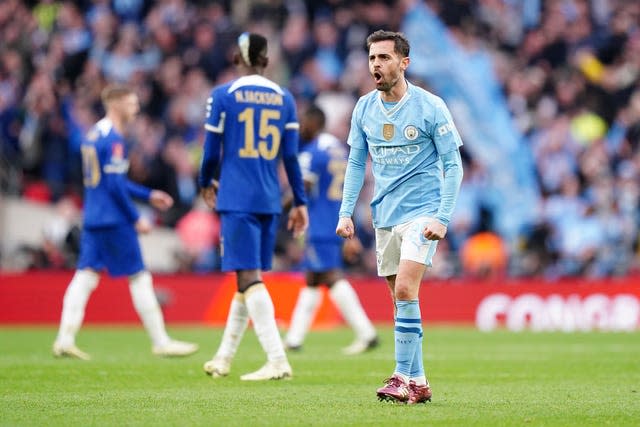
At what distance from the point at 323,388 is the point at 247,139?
2.15m

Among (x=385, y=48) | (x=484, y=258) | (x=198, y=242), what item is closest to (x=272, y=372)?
(x=385, y=48)

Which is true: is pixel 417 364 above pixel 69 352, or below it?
above

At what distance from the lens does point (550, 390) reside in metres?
9.76

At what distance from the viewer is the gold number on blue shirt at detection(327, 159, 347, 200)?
1487 cm

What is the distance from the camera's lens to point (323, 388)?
9758mm

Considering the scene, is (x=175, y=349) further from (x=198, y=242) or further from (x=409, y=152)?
(x=198, y=242)

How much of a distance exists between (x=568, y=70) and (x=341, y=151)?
11.8 m

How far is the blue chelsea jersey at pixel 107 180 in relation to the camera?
12.7 meters

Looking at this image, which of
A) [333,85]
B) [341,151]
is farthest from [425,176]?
[333,85]

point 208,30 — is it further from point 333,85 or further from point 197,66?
point 333,85

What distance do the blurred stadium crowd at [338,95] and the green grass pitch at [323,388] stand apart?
655 cm

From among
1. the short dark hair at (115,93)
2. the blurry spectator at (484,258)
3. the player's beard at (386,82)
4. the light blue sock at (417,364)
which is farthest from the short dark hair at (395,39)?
the blurry spectator at (484,258)

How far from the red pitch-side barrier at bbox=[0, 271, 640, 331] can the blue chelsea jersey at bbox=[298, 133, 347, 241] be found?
519cm

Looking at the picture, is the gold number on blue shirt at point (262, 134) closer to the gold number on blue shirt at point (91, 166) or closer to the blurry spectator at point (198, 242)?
the gold number on blue shirt at point (91, 166)
